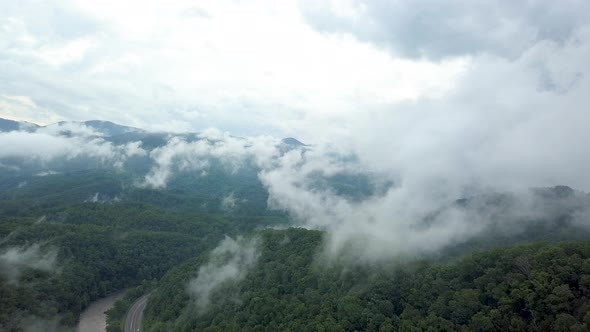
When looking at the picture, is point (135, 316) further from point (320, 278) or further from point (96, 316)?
point (320, 278)

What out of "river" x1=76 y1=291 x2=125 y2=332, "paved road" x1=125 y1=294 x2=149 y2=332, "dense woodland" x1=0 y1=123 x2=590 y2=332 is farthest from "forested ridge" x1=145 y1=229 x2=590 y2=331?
"river" x1=76 y1=291 x2=125 y2=332

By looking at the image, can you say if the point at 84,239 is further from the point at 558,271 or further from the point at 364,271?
the point at 558,271

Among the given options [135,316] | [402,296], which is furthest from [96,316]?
[402,296]

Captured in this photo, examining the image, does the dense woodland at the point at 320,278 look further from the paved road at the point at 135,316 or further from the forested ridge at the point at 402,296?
the paved road at the point at 135,316

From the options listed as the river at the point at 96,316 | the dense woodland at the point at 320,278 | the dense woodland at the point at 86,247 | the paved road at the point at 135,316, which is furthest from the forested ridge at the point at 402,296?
the dense woodland at the point at 86,247

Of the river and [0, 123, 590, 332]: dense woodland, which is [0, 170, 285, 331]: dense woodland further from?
the river

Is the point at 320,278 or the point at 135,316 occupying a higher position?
the point at 320,278
